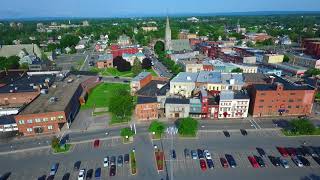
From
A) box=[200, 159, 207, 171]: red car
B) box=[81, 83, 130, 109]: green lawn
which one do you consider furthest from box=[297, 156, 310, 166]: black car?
box=[81, 83, 130, 109]: green lawn

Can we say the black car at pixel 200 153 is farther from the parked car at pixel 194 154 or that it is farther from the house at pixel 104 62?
the house at pixel 104 62

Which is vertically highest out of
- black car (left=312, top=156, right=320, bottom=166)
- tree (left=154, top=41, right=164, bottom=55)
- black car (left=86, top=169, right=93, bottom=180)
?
tree (left=154, top=41, right=164, bottom=55)

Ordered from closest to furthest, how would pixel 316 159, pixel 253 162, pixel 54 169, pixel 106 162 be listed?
pixel 54 169
pixel 253 162
pixel 106 162
pixel 316 159

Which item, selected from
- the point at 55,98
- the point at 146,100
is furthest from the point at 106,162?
the point at 55,98

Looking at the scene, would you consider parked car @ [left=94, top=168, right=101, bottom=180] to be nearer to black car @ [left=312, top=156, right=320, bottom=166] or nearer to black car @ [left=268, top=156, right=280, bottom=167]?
black car @ [left=268, top=156, right=280, bottom=167]

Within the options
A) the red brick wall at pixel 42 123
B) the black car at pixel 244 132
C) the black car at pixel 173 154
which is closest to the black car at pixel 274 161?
the black car at pixel 244 132

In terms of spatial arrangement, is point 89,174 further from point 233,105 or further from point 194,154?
point 233,105
